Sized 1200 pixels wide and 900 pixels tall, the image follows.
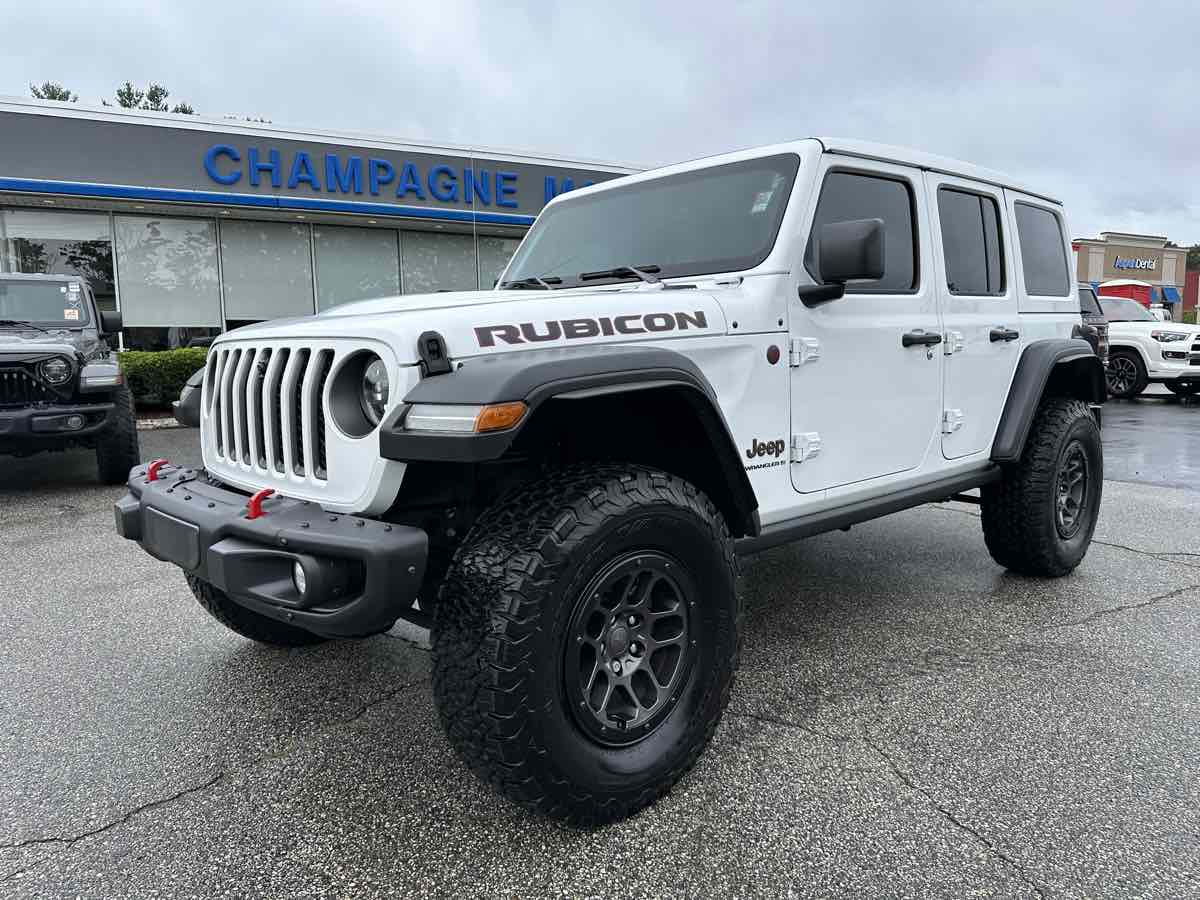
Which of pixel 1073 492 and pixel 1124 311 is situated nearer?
pixel 1073 492

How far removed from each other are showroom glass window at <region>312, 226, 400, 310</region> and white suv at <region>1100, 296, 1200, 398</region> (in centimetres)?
1210

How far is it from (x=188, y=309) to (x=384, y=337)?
12889 mm

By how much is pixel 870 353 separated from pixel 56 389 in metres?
5.94

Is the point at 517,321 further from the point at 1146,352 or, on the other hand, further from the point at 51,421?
the point at 1146,352

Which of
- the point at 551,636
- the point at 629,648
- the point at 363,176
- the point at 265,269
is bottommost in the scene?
the point at 629,648

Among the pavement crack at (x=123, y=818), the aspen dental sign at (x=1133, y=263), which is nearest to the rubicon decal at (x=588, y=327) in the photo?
the pavement crack at (x=123, y=818)

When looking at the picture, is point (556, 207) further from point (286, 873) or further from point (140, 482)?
point (286, 873)

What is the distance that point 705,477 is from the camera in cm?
263

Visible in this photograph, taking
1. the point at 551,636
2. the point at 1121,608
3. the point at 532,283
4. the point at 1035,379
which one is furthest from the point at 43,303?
the point at 1121,608

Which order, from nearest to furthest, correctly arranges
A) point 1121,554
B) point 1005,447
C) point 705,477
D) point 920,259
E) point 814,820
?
point 814,820, point 705,477, point 920,259, point 1005,447, point 1121,554

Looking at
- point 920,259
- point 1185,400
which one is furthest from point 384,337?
point 1185,400

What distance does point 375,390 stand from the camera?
2.15m

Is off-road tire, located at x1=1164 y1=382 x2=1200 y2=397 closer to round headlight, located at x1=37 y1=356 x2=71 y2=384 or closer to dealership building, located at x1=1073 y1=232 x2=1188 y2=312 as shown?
round headlight, located at x1=37 y1=356 x2=71 y2=384

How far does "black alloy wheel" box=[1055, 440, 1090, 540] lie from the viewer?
4.23 m
